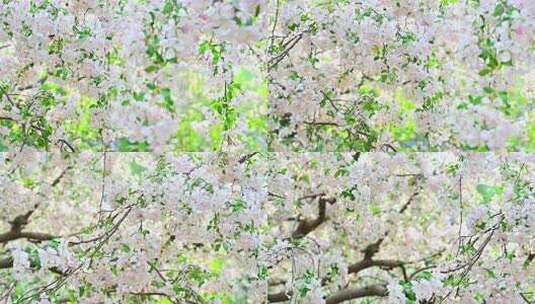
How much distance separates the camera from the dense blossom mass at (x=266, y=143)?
3086mm

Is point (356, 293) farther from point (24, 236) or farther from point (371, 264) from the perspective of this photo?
point (24, 236)

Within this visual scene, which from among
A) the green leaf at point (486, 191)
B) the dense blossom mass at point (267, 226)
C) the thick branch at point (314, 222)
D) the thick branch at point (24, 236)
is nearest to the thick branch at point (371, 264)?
the dense blossom mass at point (267, 226)

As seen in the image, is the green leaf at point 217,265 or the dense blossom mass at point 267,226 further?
the green leaf at point 217,265

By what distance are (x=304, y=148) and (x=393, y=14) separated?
2.16ft

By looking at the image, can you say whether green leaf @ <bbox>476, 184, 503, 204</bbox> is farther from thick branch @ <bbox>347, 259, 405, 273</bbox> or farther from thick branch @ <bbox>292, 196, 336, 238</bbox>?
thick branch @ <bbox>292, 196, 336, 238</bbox>

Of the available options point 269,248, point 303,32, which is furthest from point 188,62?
point 269,248

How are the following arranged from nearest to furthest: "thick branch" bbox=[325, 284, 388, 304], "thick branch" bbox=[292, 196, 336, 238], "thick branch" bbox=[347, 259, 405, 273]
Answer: "thick branch" bbox=[325, 284, 388, 304] < "thick branch" bbox=[292, 196, 336, 238] < "thick branch" bbox=[347, 259, 405, 273]

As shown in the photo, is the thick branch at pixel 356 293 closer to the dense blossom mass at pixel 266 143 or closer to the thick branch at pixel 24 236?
the dense blossom mass at pixel 266 143

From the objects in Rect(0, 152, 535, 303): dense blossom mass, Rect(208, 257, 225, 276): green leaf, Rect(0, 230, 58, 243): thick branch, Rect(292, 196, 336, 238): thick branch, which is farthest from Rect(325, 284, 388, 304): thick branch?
Rect(0, 230, 58, 243): thick branch

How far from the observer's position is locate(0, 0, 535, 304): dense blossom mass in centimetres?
309

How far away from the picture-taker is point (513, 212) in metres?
3.16

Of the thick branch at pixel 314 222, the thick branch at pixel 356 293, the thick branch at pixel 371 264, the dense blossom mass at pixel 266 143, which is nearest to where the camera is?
the dense blossom mass at pixel 266 143

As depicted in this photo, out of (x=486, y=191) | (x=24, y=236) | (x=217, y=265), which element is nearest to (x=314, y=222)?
(x=217, y=265)

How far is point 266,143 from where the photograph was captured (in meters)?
3.75
